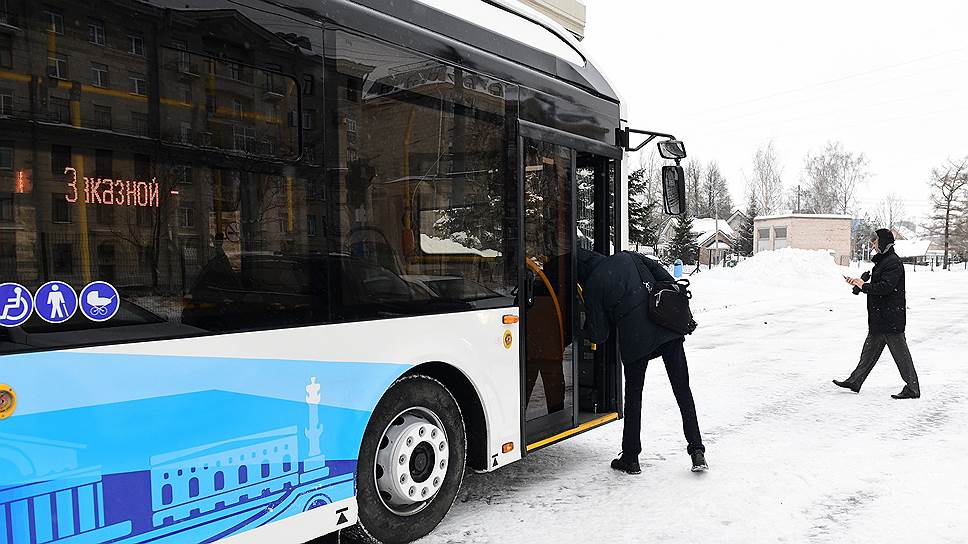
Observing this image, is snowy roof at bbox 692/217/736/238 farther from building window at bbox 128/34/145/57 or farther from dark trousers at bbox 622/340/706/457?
building window at bbox 128/34/145/57

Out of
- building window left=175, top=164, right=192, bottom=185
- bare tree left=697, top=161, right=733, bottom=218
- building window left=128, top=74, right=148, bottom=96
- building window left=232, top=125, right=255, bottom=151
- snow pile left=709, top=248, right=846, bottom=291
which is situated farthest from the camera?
bare tree left=697, top=161, right=733, bottom=218

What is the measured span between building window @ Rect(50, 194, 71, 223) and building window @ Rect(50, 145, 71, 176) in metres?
0.09

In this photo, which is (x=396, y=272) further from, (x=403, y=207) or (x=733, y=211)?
(x=733, y=211)

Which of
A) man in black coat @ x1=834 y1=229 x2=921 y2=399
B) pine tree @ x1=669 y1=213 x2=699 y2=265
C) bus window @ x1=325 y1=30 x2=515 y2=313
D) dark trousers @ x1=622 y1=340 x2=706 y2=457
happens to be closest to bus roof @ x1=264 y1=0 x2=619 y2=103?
bus window @ x1=325 y1=30 x2=515 y2=313

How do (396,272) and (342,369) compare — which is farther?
(396,272)

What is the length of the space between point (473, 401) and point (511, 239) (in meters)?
1.08

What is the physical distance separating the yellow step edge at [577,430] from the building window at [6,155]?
3592 millimetres

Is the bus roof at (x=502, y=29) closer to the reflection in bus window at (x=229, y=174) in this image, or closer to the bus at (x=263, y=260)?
the bus at (x=263, y=260)

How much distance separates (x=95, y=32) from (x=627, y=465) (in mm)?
4436

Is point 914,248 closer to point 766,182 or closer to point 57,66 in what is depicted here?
point 766,182

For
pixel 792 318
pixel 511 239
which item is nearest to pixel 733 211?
pixel 792 318

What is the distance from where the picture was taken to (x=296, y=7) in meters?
3.38

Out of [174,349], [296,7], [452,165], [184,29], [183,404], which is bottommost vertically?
[183,404]

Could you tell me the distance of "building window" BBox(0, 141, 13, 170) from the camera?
8.11 ft
